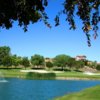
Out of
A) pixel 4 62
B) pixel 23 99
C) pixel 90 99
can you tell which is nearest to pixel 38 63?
pixel 4 62

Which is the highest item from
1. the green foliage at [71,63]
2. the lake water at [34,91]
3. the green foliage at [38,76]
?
the green foliage at [71,63]

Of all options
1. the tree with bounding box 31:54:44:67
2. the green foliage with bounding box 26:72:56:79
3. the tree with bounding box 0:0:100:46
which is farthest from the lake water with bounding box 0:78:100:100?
the tree with bounding box 31:54:44:67

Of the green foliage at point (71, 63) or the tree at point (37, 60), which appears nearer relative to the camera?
the tree at point (37, 60)

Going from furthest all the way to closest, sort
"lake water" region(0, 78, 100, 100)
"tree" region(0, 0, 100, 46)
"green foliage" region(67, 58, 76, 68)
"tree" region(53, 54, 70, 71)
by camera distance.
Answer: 1. "tree" region(53, 54, 70, 71)
2. "green foliage" region(67, 58, 76, 68)
3. "lake water" region(0, 78, 100, 100)
4. "tree" region(0, 0, 100, 46)

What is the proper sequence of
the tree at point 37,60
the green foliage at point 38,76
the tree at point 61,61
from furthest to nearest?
1. the tree at point 61,61
2. the tree at point 37,60
3. the green foliage at point 38,76

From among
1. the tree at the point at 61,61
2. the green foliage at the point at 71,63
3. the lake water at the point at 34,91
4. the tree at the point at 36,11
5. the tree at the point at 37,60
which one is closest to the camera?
the tree at the point at 36,11

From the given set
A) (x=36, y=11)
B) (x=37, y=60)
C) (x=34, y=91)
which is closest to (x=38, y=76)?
(x=34, y=91)

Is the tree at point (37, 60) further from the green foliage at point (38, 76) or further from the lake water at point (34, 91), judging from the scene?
the lake water at point (34, 91)

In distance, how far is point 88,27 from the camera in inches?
236

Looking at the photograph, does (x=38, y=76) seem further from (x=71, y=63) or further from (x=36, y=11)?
(x=36, y=11)

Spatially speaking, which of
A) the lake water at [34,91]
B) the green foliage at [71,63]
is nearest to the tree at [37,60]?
the green foliage at [71,63]

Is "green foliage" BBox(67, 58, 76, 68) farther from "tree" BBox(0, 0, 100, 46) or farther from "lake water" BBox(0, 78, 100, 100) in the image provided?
"tree" BBox(0, 0, 100, 46)

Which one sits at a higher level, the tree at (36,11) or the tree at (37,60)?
the tree at (37,60)

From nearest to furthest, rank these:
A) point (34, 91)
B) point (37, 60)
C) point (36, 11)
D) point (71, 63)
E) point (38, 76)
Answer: point (36, 11) → point (34, 91) → point (38, 76) → point (37, 60) → point (71, 63)
